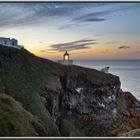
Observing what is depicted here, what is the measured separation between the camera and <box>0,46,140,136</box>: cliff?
11.2 meters

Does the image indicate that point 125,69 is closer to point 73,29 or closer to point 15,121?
point 73,29

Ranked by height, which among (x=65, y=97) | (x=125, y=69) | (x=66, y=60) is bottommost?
(x=65, y=97)

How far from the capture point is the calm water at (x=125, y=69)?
1058cm

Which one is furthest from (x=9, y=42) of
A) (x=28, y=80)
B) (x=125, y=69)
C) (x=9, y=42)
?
(x=125, y=69)

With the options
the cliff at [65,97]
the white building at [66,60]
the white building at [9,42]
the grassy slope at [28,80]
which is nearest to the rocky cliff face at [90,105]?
the cliff at [65,97]

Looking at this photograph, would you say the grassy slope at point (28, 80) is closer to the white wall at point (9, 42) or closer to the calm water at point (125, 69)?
the white wall at point (9, 42)

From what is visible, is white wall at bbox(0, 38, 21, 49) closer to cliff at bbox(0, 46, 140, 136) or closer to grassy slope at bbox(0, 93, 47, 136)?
cliff at bbox(0, 46, 140, 136)

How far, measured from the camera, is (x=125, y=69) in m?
10.6

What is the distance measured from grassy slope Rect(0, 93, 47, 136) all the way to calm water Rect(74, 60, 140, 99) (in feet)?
5.96

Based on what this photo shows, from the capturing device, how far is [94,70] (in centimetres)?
1156

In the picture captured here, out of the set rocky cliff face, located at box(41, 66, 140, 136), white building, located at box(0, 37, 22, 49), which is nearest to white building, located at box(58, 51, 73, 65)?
rocky cliff face, located at box(41, 66, 140, 136)

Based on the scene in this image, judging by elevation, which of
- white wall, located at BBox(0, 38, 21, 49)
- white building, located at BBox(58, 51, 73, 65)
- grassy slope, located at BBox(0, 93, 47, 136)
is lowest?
grassy slope, located at BBox(0, 93, 47, 136)

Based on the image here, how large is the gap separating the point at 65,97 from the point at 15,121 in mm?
3362

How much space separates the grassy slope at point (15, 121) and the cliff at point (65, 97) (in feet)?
1.04
